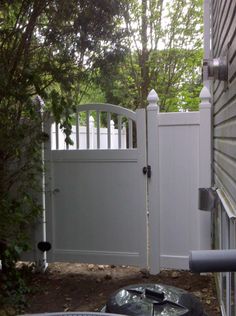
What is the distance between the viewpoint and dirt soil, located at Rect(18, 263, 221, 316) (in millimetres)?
3715

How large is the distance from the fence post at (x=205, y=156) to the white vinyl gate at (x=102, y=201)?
49cm

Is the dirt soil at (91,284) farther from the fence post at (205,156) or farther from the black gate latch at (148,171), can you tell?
the black gate latch at (148,171)

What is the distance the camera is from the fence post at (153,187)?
4.23 metres

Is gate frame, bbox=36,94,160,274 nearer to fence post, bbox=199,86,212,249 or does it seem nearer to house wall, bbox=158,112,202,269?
house wall, bbox=158,112,202,269

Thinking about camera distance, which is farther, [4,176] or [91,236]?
[91,236]

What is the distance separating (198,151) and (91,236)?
146 centimetres

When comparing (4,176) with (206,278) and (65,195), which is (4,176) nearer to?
(65,195)

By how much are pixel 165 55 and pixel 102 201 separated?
23.2 ft

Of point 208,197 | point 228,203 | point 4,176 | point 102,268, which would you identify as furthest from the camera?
point 102,268

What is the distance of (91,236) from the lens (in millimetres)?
4512

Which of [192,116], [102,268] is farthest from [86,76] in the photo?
[102,268]

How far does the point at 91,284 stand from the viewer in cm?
423

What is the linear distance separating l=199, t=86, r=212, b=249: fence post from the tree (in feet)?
17.5

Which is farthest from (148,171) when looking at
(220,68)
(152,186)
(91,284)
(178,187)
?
(220,68)
